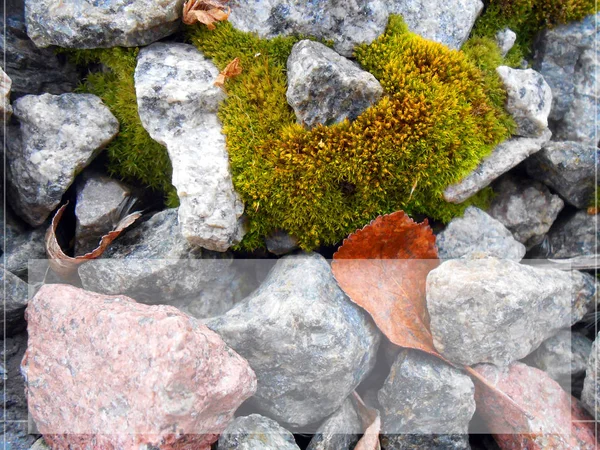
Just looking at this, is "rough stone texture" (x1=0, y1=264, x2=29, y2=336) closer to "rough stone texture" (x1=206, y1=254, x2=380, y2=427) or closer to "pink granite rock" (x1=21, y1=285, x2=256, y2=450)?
"pink granite rock" (x1=21, y1=285, x2=256, y2=450)

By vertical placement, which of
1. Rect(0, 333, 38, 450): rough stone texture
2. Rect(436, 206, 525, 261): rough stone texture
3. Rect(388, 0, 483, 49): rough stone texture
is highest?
Rect(388, 0, 483, 49): rough stone texture

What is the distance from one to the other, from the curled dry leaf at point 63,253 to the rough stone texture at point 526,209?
3.68 metres

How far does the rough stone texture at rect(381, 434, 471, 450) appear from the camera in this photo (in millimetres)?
4367

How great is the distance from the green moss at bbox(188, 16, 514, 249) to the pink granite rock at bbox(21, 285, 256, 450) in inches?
54.7

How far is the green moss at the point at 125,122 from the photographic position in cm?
473

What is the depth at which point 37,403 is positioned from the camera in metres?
4.05

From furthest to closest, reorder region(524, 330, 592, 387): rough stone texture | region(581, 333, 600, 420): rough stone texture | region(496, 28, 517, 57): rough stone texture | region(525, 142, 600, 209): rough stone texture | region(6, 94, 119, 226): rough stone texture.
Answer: region(496, 28, 517, 57): rough stone texture
region(525, 142, 600, 209): rough stone texture
region(524, 330, 592, 387): rough stone texture
region(6, 94, 119, 226): rough stone texture
region(581, 333, 600, 420): rough stone texture

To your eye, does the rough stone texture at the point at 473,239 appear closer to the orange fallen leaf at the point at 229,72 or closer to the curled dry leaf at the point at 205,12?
the orange fallen leaf at the point at 229,72

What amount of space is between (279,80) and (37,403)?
3376 millimetres

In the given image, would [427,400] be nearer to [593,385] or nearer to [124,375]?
[593,385]

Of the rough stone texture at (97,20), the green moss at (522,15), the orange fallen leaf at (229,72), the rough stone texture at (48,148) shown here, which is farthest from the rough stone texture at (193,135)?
the green moss at (522,15)

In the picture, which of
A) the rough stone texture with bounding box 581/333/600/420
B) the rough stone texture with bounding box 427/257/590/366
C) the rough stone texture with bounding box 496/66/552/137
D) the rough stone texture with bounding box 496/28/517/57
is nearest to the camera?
the rough stone texture with bounding box 427/257/590/366

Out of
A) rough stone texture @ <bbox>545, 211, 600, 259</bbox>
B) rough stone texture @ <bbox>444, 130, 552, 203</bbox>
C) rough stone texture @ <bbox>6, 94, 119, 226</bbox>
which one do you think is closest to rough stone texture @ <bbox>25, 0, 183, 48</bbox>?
rough stone texture @ <bbox>6, 94, 119, 226</bbox>

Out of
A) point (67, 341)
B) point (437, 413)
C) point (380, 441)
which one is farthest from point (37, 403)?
point (437, 413)
